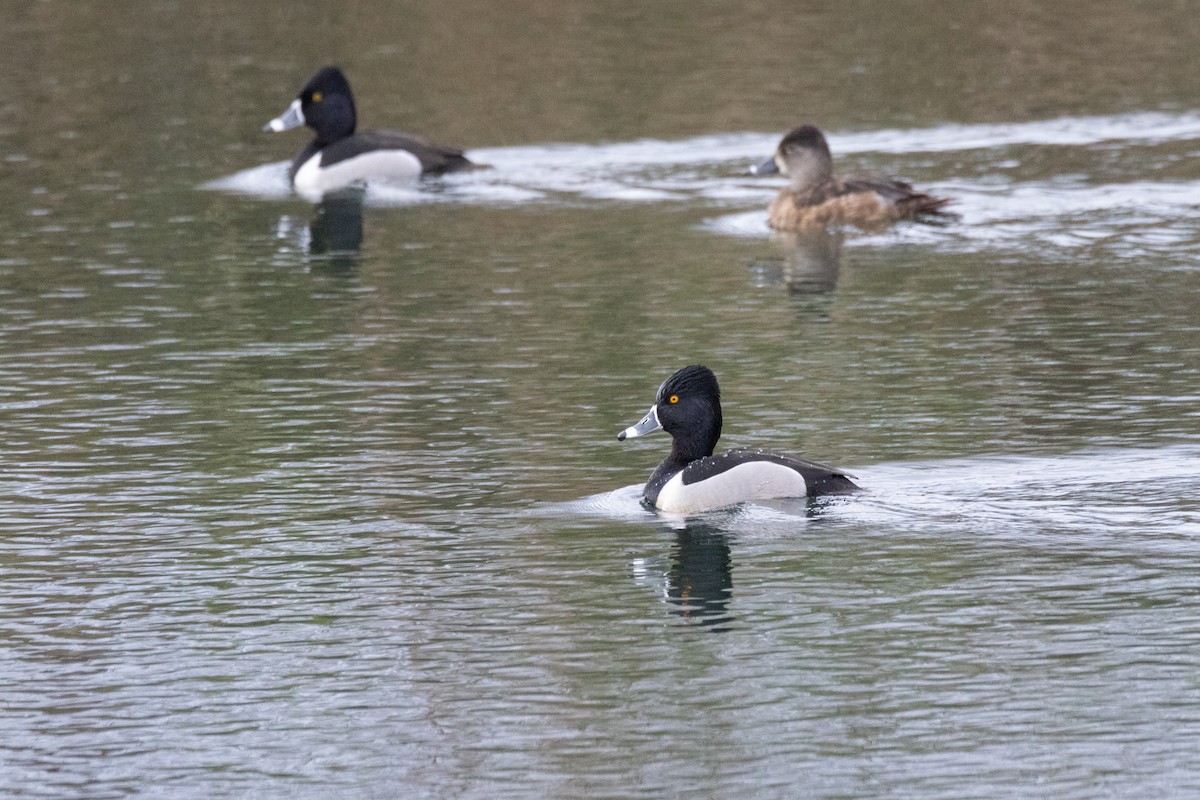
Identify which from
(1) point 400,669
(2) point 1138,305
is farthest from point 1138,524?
(2) point 1138,305

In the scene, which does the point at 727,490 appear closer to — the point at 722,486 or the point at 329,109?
the point at 722,486

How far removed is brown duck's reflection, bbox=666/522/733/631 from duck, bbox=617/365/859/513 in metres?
0.31

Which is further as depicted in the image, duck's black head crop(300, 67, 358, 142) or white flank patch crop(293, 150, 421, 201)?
duck's black head crop(300, 67, 358, 142)

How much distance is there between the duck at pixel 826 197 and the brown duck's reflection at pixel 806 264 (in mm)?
218

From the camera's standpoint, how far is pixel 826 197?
2253cm

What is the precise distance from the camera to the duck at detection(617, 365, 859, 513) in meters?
12.7

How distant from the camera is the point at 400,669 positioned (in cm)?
1009

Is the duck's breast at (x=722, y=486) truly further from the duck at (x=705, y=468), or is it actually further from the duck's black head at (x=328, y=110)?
the duck's black head at (x=328, y=110)

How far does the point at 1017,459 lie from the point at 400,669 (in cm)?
490

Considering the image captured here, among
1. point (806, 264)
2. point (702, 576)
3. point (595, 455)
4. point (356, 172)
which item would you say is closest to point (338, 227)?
point (356, 172)

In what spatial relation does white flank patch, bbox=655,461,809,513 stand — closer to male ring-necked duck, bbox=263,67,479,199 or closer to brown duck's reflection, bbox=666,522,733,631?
brown duck's reflection, bbox=666,522,733,631

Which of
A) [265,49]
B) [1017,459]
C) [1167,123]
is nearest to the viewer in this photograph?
[1017,459]

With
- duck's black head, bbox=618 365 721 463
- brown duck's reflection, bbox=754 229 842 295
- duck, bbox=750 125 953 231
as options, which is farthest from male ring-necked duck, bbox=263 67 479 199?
duck's black head, bbox=618 365 721 463

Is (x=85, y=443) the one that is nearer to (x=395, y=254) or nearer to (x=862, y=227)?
(x=395, y=254)
